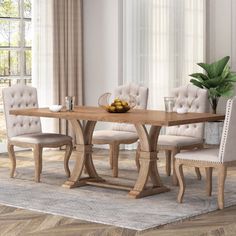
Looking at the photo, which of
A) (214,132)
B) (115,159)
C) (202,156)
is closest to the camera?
(202,156)

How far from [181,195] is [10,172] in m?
2.22

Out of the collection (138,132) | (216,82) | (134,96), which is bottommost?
(138,132)

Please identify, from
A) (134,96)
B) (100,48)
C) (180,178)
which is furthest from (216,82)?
(180,178)

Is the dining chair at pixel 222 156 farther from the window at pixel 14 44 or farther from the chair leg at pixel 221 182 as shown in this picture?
the window at pixel 14 44

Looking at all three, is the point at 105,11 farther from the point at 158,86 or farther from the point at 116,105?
the point at 116,105

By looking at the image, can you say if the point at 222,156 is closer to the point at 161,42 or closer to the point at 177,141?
the point at 177,141

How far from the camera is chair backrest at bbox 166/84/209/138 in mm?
6957

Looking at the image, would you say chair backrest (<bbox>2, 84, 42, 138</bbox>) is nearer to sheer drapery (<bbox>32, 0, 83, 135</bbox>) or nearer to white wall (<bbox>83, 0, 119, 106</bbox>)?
sheer drapery (<bbox>32, 0, 83, 135</bbox>)

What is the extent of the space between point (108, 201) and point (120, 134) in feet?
4.47

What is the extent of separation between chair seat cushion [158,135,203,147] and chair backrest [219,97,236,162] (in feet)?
3.48

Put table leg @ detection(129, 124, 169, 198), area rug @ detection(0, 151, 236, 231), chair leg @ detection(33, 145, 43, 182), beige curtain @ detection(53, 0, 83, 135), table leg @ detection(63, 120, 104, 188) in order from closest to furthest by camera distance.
→ area rug @ detection(0, 151, 236, 231) → table leg @ detection(129, 124, 169, 198) → table leg @ detection(63, 120, 104, 188) → chair leg @ detection(33, 145, 43, 182) → beige curtain @ detection(53, 0, 83, 135)

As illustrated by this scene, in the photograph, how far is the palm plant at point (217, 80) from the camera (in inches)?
380

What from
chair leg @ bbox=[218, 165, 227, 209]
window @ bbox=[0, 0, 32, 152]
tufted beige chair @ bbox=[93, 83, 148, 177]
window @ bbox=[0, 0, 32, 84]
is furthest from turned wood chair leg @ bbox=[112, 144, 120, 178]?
window @ bbox=[0, 0, 32, 84]

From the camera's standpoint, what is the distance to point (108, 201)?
234 inches
